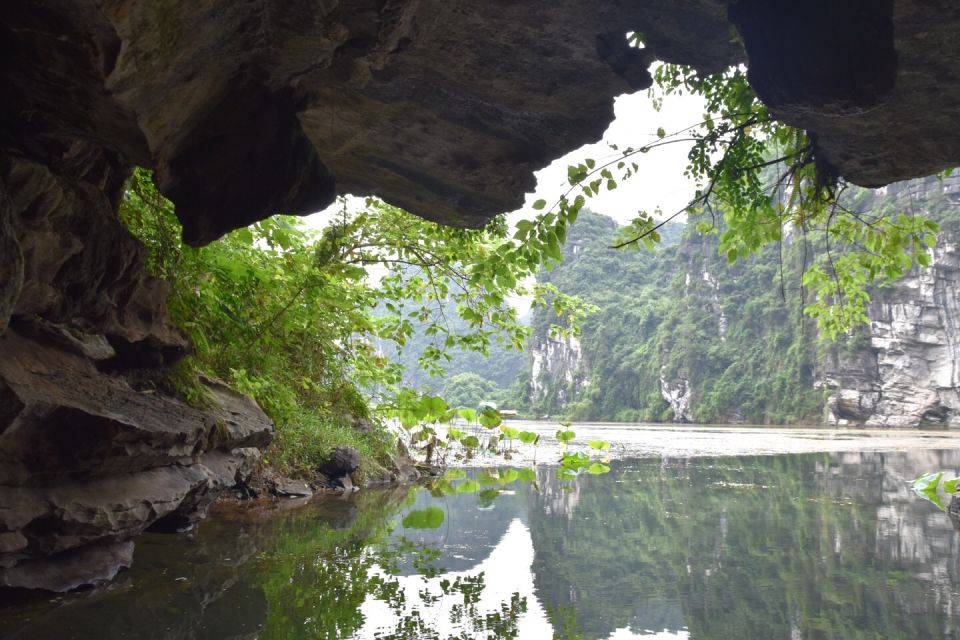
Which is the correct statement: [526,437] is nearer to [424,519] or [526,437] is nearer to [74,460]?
[424,519]

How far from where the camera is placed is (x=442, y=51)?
3713mm

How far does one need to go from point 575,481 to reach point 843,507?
153 inches

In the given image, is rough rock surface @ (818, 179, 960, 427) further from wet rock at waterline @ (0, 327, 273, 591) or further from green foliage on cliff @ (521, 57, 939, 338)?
wet rock at waterline @ (0, 327, 273, 591)

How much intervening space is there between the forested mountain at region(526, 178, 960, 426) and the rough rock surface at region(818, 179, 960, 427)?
10 centimetres

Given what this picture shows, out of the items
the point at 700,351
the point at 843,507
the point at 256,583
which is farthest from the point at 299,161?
the point at 700,351

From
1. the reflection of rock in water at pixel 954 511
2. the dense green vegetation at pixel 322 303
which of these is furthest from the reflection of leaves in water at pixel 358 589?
the reflection of rock in water at pixel 954 511

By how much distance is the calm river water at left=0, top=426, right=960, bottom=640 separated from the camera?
3.79 meters

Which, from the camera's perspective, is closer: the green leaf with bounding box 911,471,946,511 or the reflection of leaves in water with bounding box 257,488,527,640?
the reflection of leaves in water with bounding box 257,488,527,640

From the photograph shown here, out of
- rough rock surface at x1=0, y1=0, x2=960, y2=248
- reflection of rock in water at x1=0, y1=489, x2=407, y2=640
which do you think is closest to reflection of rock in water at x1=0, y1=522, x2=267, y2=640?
reflection of rock in water at x1=0, y1=489, x2=407, y2=640

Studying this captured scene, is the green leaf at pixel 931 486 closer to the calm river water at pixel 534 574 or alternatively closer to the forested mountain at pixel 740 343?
the calm river water at pixel 534 574

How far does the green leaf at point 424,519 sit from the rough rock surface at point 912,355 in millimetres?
50417

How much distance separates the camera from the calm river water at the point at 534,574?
3787 mm

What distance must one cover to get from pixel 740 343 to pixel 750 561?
7189 cm

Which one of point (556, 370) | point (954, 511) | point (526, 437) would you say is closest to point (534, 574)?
point (526, 437)
